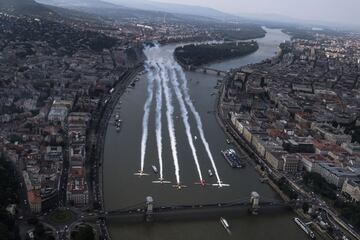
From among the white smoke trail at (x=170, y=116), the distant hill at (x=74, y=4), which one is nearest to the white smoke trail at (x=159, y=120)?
the white smoke trail at (x=170, y=116)

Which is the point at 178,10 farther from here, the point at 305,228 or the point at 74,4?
the point at 305,228

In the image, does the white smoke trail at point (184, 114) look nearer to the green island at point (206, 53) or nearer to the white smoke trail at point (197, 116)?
the white smoke trail at point (197, 116)

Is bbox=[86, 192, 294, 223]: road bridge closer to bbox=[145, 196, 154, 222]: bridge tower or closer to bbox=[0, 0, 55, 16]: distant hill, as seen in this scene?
bbox=[145, 196, 154, 222]: bridge tower

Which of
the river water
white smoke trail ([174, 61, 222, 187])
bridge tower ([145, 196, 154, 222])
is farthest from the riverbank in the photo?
white smoke trail ([174, 61, 222, 187])

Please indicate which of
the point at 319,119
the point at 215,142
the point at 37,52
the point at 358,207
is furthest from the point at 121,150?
the point at 37,52

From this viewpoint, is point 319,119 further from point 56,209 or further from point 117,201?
point 56,209

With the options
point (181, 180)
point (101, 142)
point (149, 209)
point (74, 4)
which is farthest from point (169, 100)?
point (74, 4)
